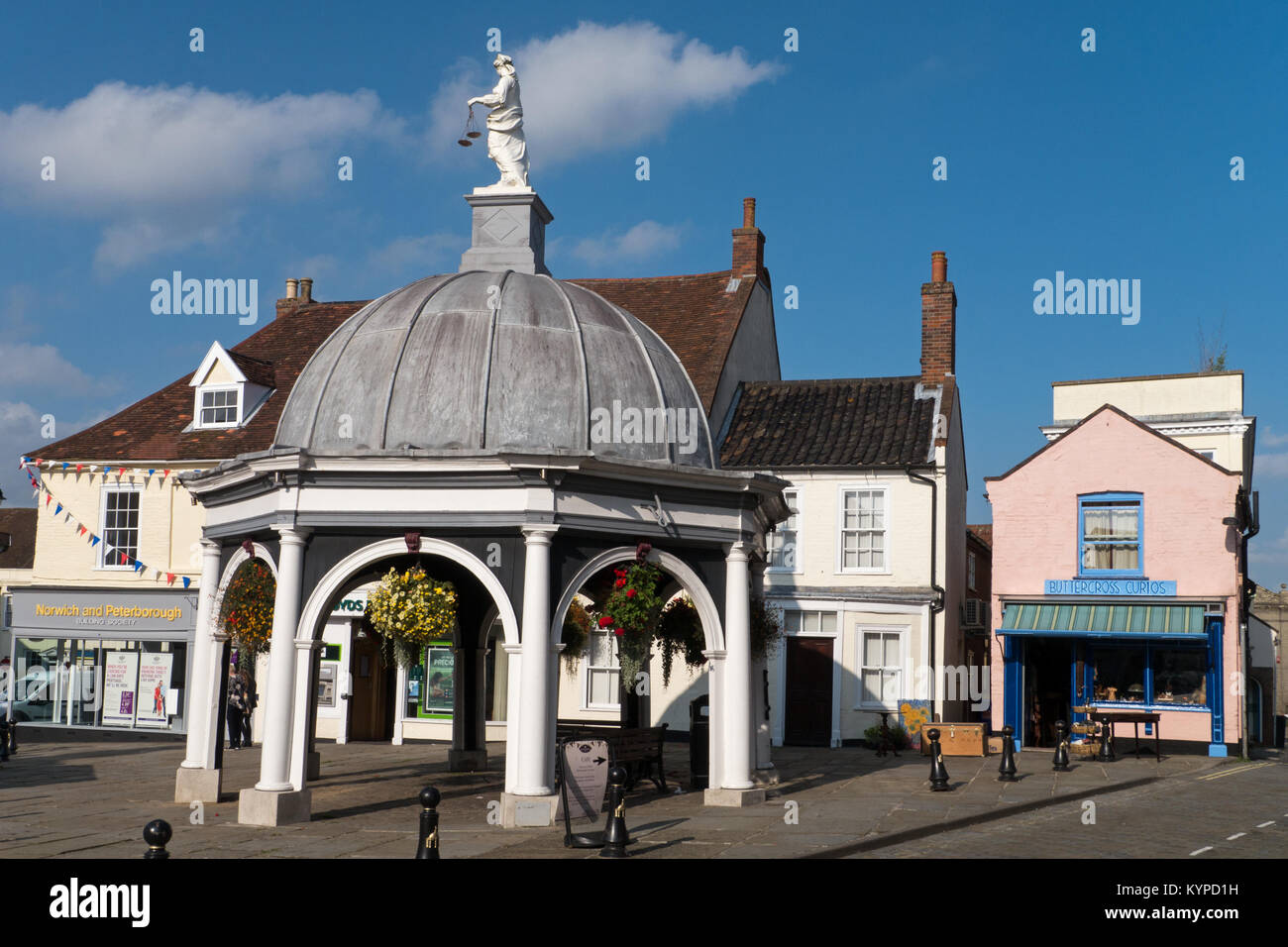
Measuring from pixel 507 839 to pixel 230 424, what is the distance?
20.5 m

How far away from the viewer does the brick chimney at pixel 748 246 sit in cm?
3347

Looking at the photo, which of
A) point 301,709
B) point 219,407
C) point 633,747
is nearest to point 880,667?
point 633,747

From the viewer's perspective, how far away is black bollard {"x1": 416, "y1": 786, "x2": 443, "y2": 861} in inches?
410

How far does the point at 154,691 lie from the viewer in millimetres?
30688

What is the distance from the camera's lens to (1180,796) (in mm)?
18812

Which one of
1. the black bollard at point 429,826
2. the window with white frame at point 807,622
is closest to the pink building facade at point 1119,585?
the window with white frame at point 807,622

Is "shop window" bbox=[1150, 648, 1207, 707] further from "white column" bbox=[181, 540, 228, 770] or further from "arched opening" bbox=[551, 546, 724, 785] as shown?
"white column" bbox=[181, 540, 228, 770]

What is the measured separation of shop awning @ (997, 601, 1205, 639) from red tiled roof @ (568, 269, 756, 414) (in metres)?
8.59

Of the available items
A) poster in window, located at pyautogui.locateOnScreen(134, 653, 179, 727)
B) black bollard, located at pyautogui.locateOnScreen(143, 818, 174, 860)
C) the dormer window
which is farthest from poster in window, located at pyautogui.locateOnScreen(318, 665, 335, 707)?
black bollard, located at pyautogui.locateOnScreen(143, 818, 174, 860)

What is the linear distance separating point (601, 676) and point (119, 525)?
42.3 feet

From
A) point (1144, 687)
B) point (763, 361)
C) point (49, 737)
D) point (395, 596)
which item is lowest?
point (49, 737)

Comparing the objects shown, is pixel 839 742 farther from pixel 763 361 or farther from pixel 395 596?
pixel 395 596
